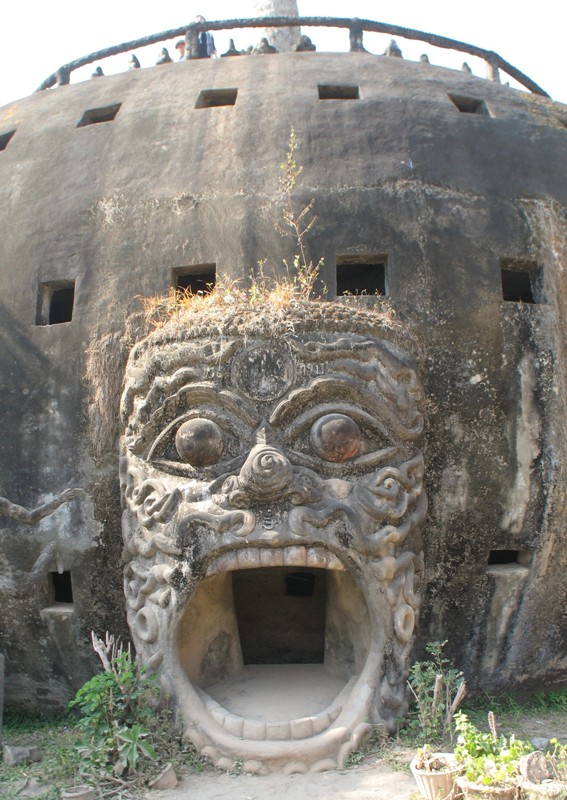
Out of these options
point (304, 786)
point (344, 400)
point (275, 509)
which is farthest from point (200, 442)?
point (304, 786)

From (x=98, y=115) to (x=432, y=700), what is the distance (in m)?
6.59

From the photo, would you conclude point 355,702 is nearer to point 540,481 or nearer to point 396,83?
point 540,481

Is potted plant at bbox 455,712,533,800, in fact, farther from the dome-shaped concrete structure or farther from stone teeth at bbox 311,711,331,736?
the dome-shaped concrete structure

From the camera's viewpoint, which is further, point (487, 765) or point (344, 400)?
point (344, 400)

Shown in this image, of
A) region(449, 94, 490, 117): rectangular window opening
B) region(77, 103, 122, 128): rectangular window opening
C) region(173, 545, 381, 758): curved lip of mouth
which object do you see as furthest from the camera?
region(77, 103, 122, 128): rectangular window opening

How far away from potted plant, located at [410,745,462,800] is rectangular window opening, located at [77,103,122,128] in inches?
266

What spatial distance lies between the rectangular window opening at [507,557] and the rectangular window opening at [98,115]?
229 inches

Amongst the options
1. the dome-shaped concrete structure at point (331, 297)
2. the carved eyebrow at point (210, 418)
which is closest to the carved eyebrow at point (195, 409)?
the carved eyebrow at point (210, 418)

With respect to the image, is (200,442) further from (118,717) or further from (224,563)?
(118,717)

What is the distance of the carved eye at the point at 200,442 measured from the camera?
591cm

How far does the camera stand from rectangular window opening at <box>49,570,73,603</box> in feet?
23.0

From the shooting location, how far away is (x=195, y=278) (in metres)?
7.59

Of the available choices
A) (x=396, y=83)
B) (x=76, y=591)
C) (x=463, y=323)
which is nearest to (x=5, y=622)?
(x=76, y=591)

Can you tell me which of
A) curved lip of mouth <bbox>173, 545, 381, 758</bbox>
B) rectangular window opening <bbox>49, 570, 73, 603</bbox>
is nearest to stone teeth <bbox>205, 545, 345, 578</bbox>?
curved lip of mouth <bbox>173, 545, 381, 758</bbox>
